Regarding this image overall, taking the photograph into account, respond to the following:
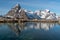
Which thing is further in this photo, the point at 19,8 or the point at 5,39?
the point at 19,8

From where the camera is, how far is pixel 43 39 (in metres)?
18.0

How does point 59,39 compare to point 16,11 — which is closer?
point 59,39

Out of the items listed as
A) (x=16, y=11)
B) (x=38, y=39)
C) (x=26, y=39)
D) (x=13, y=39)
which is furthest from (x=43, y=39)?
(x=16, y=11)

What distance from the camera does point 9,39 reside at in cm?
1758

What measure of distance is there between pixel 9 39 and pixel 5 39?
50cm

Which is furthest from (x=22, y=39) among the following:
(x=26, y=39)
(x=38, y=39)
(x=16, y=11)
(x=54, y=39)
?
(x=16, y=11)

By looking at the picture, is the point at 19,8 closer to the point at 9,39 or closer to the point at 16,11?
the point at 16,11

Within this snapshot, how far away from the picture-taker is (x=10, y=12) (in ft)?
512

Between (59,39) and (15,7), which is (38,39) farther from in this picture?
(15,7)

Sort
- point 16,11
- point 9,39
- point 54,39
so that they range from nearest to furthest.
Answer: point 9,39 < point 54,39 < point 16,11

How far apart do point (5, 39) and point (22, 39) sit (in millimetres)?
1809

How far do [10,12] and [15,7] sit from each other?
6887 millimetres

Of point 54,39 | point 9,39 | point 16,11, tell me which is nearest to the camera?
point 9,39

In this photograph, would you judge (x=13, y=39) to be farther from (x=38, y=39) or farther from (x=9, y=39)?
(x=38, y=39)
